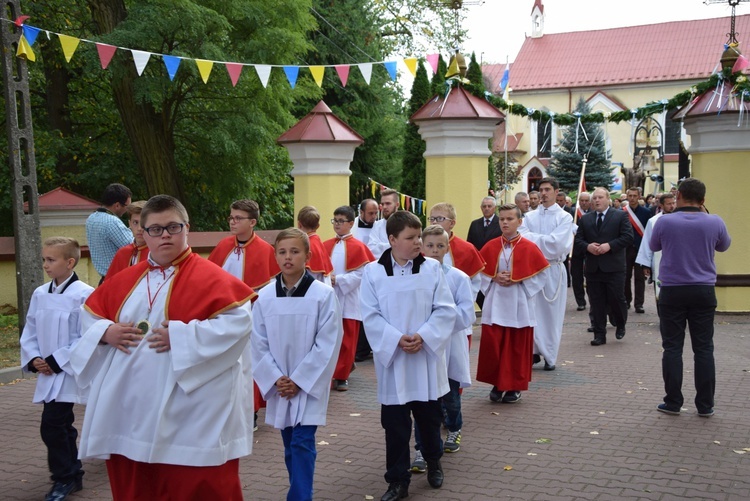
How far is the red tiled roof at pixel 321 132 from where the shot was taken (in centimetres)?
1279

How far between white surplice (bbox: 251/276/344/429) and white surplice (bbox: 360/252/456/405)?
385mm

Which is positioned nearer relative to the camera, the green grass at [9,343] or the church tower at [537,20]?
the green grass at [9,343]

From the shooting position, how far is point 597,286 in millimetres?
11445

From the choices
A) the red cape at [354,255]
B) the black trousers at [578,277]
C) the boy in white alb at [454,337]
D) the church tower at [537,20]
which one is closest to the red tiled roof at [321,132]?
the red cape at [354,255]

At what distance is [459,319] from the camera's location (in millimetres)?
5629

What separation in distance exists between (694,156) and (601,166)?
3290 centimetres

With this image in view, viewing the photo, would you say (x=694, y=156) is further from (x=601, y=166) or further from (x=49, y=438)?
(x=601, y=166)

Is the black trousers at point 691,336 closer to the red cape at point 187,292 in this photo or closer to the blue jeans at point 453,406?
the blue jeans at point 453,406

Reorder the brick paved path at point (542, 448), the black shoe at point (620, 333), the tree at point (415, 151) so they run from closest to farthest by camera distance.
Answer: the brick paved path at point (542, 448)
the black shoe at point (620, 333)
the tree at point (415, 151)

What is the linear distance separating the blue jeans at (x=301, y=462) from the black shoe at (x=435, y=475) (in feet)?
3.21

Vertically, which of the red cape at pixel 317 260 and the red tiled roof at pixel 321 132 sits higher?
the red tiled roof at pixel 321 132

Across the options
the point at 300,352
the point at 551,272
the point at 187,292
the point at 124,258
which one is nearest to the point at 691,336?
the point at 551,272

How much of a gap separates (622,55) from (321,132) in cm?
5195

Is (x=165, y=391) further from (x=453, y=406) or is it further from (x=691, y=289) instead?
(x=691, y=289)
